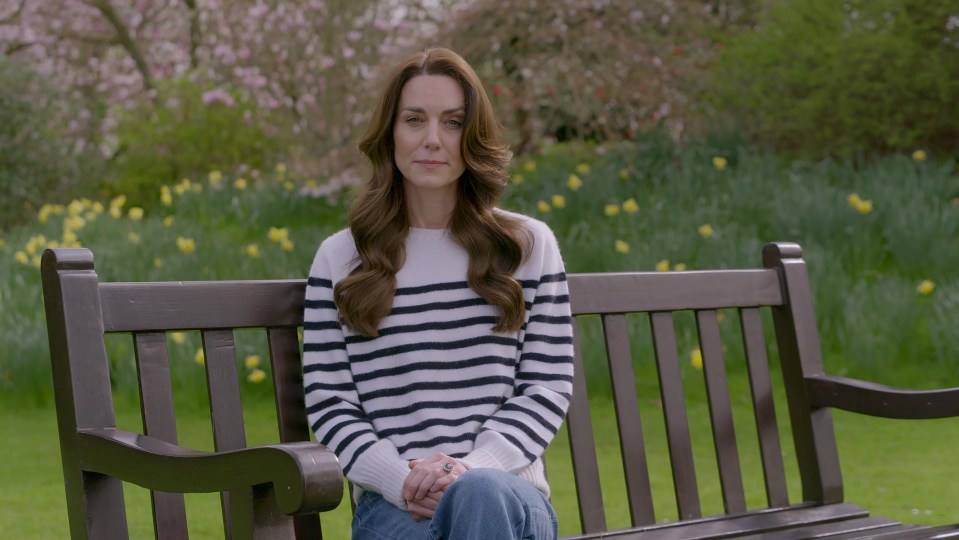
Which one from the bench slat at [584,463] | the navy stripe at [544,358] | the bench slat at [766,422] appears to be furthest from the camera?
the bench slat at [766,422]

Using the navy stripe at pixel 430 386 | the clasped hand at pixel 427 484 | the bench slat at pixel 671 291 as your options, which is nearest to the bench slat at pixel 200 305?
the navy stripe at pixel 430 386

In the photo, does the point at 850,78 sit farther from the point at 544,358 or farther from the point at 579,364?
the point at 544,358

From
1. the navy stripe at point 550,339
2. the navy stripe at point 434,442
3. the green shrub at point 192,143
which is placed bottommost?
the navy stripe at point 434,442

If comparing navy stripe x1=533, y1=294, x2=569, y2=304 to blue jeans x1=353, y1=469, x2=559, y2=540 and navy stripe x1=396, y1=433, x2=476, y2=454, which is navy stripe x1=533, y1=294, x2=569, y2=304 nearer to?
navy stripe x1=396, y1=433, x2=476, y2=454

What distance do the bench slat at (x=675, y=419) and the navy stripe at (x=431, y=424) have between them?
619 millimetres

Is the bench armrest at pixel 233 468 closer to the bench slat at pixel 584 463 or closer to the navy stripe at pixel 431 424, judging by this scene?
the navy stripe at pixel 431 424

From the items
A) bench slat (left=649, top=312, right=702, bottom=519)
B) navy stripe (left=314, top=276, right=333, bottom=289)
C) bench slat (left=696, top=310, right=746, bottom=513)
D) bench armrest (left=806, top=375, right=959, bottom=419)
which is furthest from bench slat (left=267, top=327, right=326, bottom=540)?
bench armrest (left=806, top=375, right=959, bottom=419)

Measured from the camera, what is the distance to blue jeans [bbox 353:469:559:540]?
1.87 metres

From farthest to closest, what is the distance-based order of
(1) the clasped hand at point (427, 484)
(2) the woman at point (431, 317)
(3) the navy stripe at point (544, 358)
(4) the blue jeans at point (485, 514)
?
(3) the navy stripe at point (544, 358)
(2) the woman at point (431, 317)
(1) the clasped hand at point (427, 484)
(4) the blue jeans at point (485, 514)

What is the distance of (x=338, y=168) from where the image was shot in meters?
7.73

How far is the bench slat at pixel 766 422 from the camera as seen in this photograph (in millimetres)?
2809

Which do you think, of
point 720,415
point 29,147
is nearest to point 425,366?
point 720,415

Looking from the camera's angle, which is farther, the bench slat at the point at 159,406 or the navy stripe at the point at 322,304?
the navy stripe at the point at 322,304

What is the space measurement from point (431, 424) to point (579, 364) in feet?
1.71
